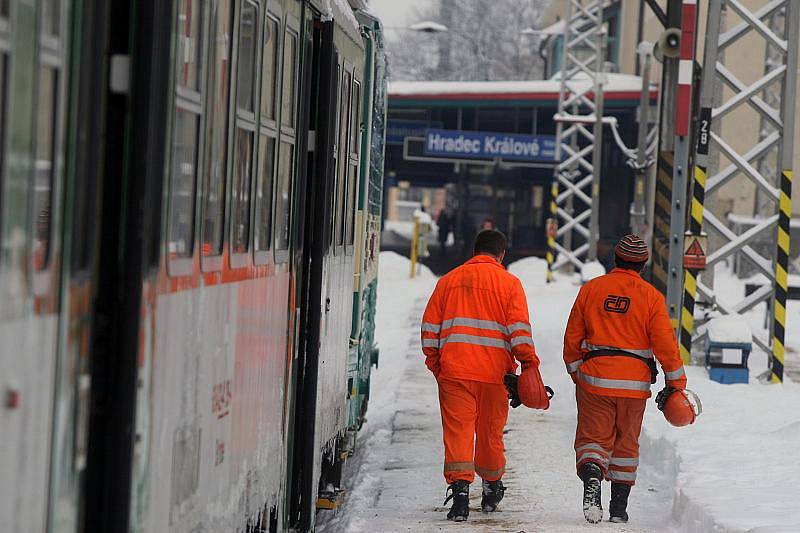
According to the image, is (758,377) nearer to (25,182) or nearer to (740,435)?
(740,435)

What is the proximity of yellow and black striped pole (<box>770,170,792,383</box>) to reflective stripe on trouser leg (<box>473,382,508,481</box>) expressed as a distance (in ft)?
20.2

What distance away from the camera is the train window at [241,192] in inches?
177

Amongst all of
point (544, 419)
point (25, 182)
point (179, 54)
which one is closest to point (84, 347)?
point (25, 182)

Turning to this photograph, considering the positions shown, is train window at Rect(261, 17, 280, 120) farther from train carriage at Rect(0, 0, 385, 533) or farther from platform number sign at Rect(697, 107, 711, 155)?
platform number sign at Rect(697, 107, 711, 155)

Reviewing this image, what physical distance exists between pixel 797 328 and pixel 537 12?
186 ft

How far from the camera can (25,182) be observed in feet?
9.09

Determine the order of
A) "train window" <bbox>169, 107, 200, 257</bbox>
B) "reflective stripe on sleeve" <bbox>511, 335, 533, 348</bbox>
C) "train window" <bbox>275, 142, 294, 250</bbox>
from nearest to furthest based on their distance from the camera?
"train window" <bbox>169, 107, 200, 257</bbox>
"train window" <bbox>275, 142, 294, 250</bbox>
"reflective stripe on sleeve" <bbox>511, 335, 533, 348</bbox>

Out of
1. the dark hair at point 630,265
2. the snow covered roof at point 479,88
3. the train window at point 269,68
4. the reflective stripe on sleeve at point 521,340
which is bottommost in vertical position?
the reflective stripe on sleeve at point 521,340

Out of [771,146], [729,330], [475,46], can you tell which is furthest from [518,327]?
[475,46]

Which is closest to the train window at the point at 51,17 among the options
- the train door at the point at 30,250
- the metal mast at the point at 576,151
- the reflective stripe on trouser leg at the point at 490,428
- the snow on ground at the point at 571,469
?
the train door at the point at 30,250

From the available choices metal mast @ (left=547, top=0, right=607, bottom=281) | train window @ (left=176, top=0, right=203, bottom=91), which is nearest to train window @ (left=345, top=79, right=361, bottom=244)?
train window @ (left=176, top=0, right=203, bottom=91)

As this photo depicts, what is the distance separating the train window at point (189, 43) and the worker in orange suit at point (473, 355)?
395 centimetres

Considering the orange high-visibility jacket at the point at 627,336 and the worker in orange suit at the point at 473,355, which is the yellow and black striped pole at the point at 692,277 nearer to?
the orange high-visibility jacket at the point at 627,336

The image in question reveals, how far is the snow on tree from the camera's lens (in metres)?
75.9
